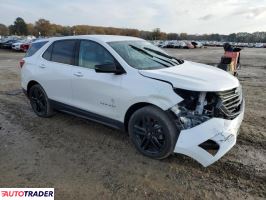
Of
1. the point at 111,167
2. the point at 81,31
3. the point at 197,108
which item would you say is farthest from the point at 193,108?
the point at 81,31

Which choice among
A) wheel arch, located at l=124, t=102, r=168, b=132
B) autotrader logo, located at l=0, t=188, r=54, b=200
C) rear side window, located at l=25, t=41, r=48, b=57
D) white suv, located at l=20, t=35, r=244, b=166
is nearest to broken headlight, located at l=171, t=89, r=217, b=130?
white suv, located at l=20, t=35, r=244, b=166

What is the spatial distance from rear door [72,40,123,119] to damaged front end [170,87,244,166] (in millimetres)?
1113

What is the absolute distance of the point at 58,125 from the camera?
223 inches

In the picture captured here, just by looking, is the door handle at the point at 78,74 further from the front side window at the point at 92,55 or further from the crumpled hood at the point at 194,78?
the crumpled hood at the point at 194,78

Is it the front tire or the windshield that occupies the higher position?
the windshield

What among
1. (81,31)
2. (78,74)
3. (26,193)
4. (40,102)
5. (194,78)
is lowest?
(26,193)

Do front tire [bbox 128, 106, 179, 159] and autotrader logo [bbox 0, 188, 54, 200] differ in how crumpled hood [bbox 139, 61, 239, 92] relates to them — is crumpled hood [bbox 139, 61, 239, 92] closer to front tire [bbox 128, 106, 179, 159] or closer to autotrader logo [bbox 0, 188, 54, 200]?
front tire [bbox 128, 106, 179, 159]

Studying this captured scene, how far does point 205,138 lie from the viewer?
12.0 feet

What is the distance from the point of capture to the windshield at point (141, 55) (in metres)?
4.50

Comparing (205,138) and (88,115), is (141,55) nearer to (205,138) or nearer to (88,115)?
(88,115)

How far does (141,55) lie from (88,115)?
1403mm

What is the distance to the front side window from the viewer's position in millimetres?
4652

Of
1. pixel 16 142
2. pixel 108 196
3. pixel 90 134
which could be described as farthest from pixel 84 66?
pixel 108 196

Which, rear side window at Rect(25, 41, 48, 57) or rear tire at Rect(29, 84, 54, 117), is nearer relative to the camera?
rear tire at Rect(29, 84, 54, 117)
